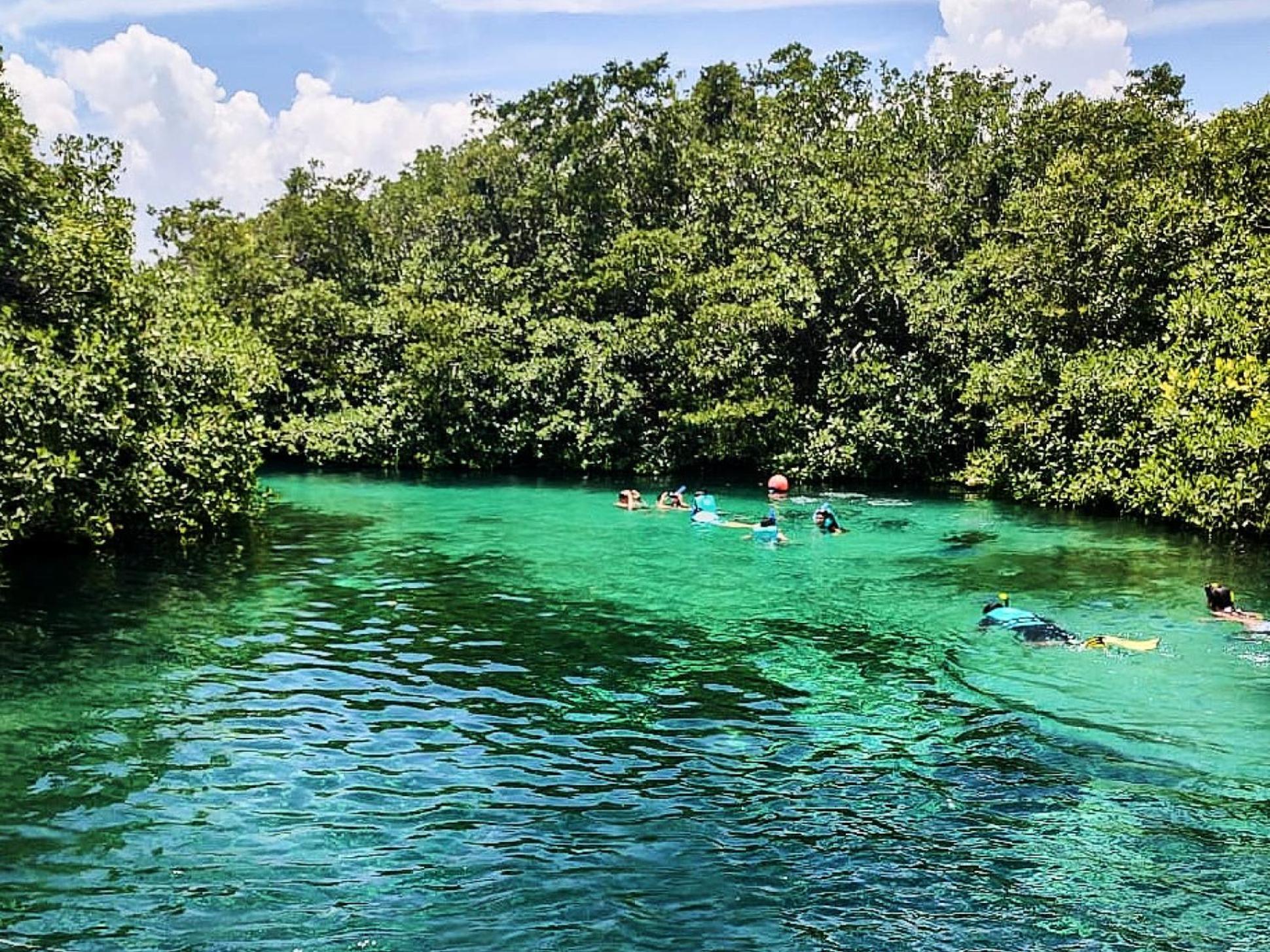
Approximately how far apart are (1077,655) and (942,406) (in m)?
22.5

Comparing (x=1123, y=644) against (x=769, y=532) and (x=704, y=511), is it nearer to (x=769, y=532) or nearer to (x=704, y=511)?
(x=769, y=532)

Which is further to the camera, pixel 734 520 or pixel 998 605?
pixel 734 520

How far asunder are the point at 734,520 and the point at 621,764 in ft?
57.7

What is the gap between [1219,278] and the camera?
28.1m

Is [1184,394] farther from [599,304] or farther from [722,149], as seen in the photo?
[599,304]

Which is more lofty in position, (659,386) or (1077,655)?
(659,386)

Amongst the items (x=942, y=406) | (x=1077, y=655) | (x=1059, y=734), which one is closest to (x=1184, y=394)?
(x=942, y=406)

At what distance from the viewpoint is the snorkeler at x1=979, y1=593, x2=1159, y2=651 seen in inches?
573

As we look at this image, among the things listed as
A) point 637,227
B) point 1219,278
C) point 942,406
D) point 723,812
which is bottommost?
point 723,812

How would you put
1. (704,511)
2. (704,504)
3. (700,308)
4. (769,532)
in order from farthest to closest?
(700,308)
(704,504)
(704,511)
(769,532)

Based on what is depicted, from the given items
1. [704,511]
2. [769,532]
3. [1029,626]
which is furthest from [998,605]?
[704,511]

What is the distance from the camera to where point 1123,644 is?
14.6m

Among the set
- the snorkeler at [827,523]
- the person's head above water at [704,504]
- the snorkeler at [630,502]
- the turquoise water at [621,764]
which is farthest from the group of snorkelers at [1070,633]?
the snorkeler at [630,502]

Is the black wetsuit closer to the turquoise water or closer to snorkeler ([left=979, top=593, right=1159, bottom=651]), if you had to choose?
snorkeler ([left=979, top=593, right=1159, bottom=651])
